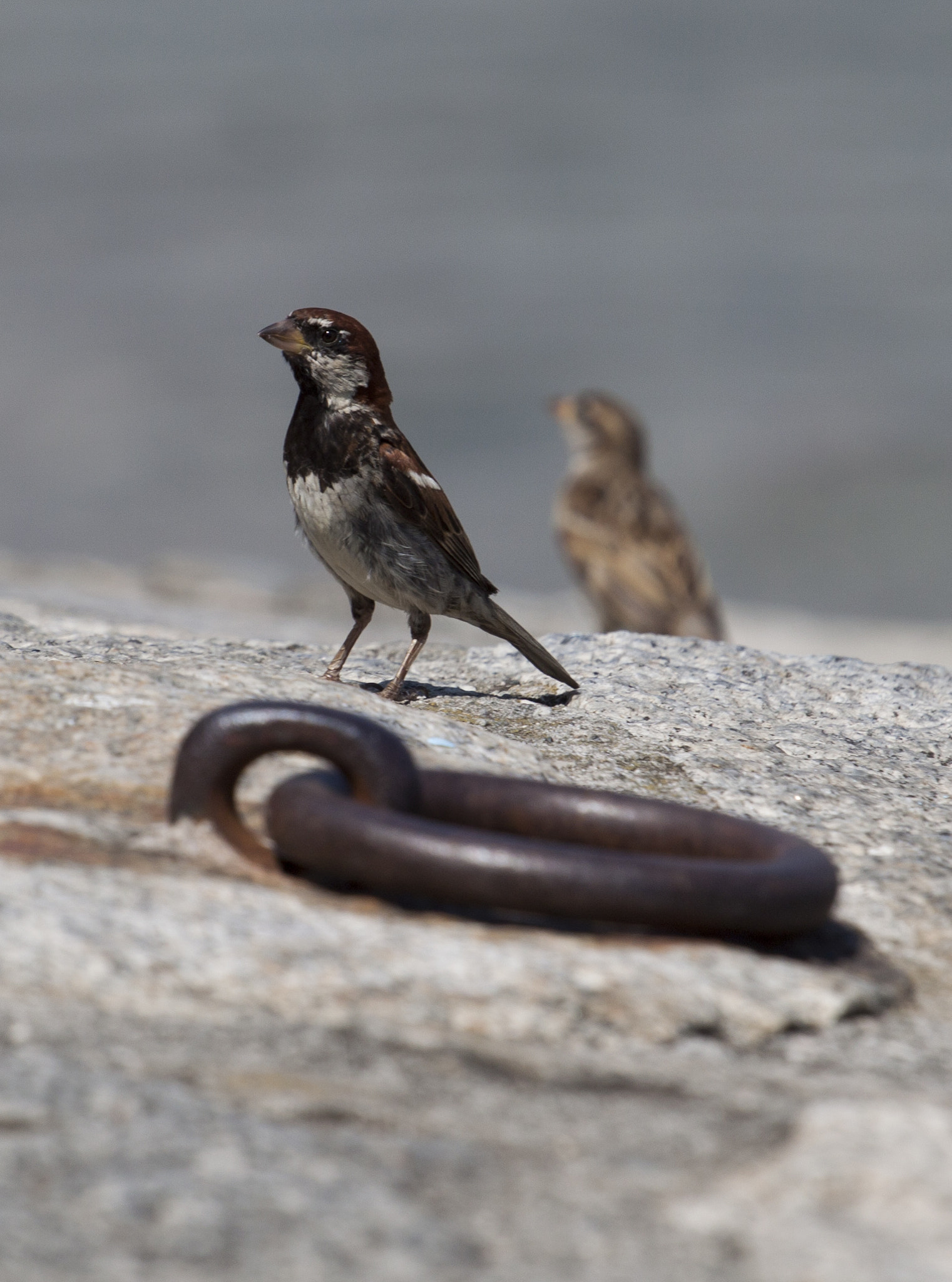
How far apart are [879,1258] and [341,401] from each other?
3.07 meters

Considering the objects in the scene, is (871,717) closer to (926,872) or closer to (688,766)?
(688,766)

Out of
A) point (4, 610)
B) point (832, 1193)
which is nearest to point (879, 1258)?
point (832, 1193)

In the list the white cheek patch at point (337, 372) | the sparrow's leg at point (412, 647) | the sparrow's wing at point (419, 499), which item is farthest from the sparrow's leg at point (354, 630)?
the white cheek patch at point (337, 372)

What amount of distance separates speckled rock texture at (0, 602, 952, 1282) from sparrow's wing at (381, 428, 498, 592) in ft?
4.28

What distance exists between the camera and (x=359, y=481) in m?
3.95

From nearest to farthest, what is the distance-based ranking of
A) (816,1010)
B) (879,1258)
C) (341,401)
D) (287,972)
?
(879,1258)
(287,972)
(816,1010)
(341,401)

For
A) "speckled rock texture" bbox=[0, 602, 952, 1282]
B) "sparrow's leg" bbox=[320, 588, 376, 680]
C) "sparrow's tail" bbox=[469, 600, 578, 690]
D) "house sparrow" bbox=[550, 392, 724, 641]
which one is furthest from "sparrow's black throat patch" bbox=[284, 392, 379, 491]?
"house sparrow" bbox=[550, 392, 724, 641]

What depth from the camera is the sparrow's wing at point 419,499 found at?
3.98 m

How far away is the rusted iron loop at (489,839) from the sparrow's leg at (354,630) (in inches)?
55.2

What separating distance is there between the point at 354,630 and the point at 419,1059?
7.90ft

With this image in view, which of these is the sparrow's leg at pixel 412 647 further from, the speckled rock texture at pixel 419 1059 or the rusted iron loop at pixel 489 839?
the rusted iron loop at pixel 489 839

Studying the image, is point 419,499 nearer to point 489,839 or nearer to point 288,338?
point 288,338

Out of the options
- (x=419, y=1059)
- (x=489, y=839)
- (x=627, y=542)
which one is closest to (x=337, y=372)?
(x=489, y=839)

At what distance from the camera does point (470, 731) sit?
288 cm
